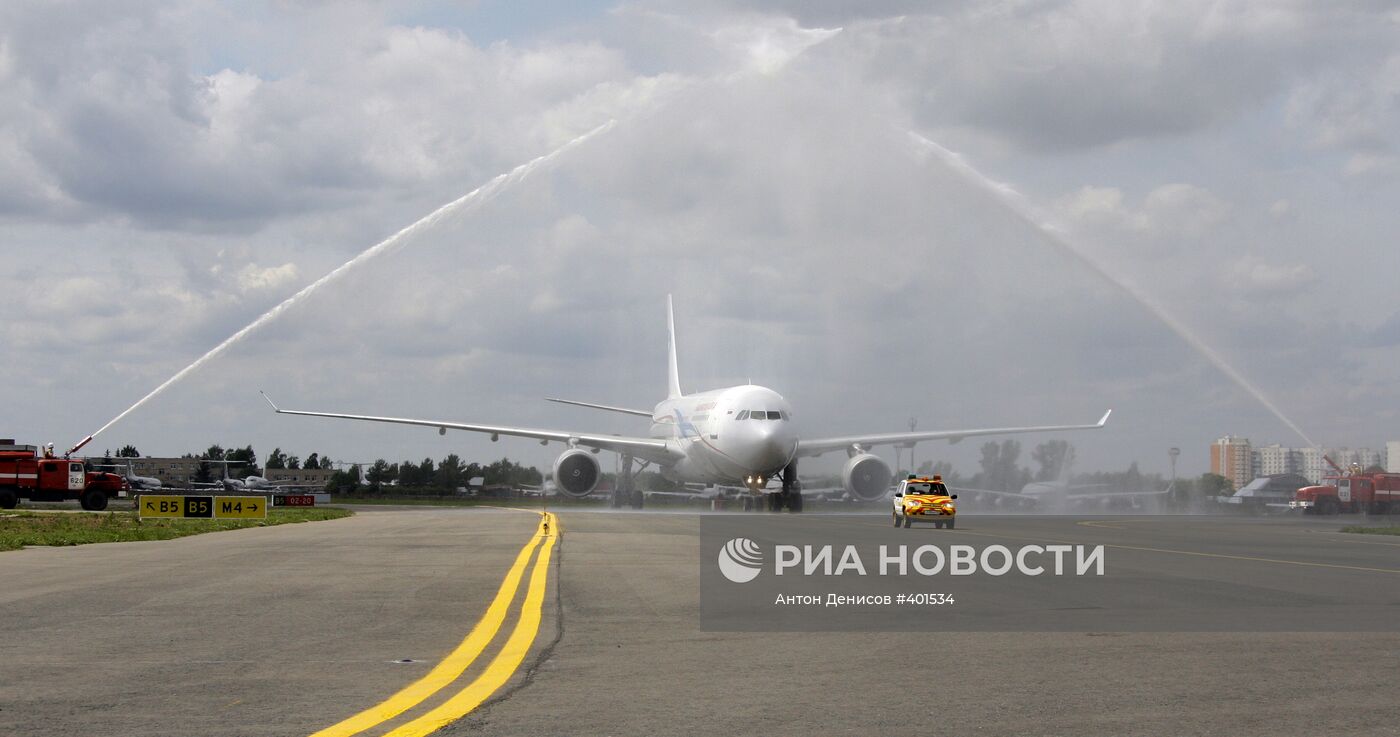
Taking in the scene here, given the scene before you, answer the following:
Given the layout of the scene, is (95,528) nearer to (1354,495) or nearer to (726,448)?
(726,448)

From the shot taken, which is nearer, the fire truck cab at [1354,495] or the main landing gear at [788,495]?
the main landing gear at [788,495]

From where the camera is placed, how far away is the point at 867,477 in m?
56.3

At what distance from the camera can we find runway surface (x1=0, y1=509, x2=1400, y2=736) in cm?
809

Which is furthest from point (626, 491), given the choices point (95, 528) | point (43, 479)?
point (95, 528)

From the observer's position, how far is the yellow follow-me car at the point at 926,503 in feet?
124

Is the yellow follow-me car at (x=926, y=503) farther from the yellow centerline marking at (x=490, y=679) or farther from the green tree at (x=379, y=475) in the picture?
the green tree at (x=379, y=475)

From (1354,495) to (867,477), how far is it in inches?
1032

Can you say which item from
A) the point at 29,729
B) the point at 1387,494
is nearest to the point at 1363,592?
the point at 29,729

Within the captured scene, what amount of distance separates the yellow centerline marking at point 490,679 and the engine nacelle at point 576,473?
42.8 m

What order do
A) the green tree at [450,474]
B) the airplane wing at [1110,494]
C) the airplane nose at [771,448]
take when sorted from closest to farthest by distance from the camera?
the airplane nose at [771,448]
the airplane wing at [1110,494]
the green tree at [450,474]

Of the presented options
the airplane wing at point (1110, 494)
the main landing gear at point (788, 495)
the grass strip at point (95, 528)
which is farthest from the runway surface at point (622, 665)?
the airplane wing at point (1110, 494)

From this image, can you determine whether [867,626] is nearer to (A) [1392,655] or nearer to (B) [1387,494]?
(A) [1392,655]

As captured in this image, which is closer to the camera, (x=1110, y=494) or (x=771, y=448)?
(x=771, y=448)

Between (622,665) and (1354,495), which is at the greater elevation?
(1354,495)
